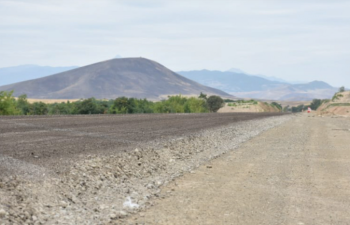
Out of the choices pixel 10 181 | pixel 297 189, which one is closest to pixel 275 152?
pixel 297 189

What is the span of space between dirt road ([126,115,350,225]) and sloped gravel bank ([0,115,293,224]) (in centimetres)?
52

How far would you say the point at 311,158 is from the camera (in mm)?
16609

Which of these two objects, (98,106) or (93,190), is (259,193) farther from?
(98,106)

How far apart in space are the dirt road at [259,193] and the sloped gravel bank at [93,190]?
20.3 inches

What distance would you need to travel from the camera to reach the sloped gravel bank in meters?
7.59

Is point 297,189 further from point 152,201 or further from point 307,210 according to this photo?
point 152,201

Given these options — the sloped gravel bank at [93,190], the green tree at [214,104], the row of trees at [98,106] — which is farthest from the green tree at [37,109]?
the green tree at [214,104]

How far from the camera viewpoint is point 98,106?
73938 mm

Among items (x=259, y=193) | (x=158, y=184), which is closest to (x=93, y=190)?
(x=158, y=184)

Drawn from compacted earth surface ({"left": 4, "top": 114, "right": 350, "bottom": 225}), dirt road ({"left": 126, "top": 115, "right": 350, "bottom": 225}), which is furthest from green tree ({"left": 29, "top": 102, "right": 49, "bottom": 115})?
dirt road ({"left": 126, "top": 115, "right": 350, "bottom": 225})

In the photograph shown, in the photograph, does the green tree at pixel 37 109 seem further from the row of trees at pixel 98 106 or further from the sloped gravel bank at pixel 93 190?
the sloped gravel bank at pixel 93 190

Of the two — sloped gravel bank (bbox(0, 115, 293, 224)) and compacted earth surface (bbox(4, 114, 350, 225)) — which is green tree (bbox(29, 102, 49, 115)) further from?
sloped gravel bank (bbox(0, 115, 293, 224))

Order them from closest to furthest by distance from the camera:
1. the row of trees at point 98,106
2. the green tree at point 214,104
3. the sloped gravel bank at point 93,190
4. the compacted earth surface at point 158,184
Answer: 1. the sloped gravel bank at point 93,190
2. the compacted earth surface at point 158,184
3. the row of trees at point 98,106
4. the green tree at point 214,104

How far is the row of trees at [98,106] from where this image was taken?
50881 mm
